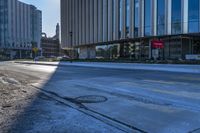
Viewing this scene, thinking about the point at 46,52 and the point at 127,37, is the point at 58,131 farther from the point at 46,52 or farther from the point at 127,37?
the point at 46,52

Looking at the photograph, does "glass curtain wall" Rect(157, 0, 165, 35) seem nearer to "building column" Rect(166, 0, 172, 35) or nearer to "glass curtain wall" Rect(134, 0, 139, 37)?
"building column" Rect(166, 0, 172, 35)

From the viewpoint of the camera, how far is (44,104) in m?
8.67

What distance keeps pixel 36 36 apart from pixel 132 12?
9605 cm

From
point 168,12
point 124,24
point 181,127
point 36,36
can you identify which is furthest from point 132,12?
point 36,36

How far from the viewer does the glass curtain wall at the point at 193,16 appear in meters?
35.2

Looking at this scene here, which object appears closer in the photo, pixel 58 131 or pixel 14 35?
pixel 58 131

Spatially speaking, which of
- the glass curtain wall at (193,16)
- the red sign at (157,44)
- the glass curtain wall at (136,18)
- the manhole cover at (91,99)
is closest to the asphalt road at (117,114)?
the manhole cover at (91,99)

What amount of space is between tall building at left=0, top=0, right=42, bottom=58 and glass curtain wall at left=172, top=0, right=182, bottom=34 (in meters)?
92.0

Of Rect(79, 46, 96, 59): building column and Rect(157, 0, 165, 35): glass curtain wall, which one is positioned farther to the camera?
Rect(79, 46, 96, 59): building column

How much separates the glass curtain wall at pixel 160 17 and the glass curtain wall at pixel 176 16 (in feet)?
5.37

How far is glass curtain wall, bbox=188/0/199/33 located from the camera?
35.2 metres

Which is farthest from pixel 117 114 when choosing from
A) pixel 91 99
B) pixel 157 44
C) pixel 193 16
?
pixel 157 44

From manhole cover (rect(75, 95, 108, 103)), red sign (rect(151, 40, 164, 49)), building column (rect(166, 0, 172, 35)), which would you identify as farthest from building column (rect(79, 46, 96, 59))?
manhole cover (rect(75, 95, 108, 103))

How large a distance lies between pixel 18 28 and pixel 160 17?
94.3m
